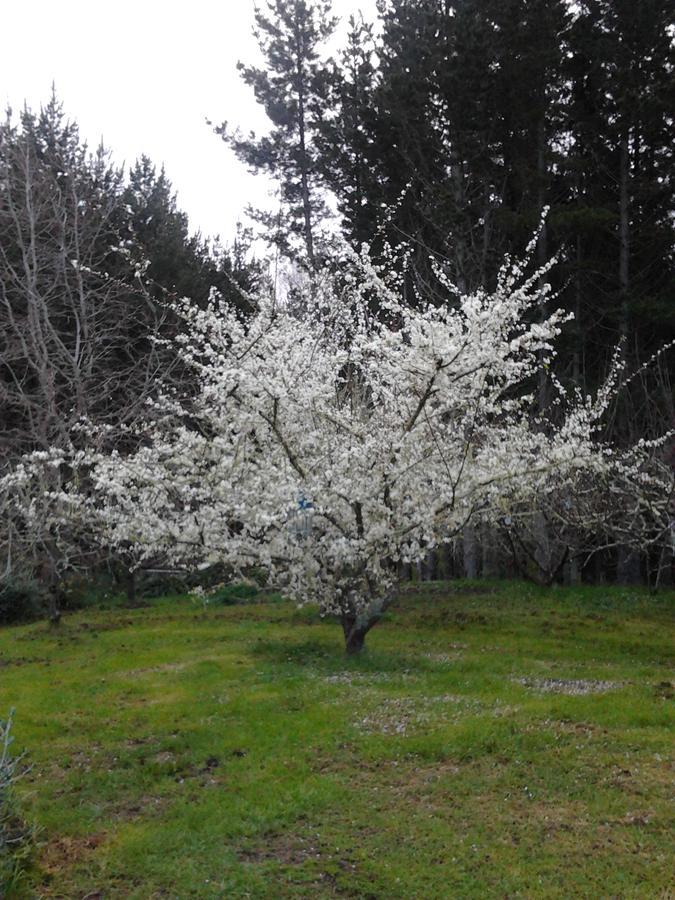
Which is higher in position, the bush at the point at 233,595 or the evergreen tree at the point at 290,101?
the evergreen tree at the point at 290,101

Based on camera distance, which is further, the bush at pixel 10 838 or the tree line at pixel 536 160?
the tree line at pixel 536 160

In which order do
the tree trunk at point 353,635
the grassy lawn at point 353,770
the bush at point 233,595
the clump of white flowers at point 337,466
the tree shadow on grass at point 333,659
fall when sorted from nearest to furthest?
1. the grassy lawn at point 353,770
2. the clump of white flowers at point 337,466
3. the tree shadow on grass at point 333,659
4. the tree trunk at point 353,635
5. the bush at point 233,595

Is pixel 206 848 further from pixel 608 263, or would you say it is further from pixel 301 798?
pixel 608 263

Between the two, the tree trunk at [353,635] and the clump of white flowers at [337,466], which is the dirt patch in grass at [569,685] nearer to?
the clump of white flowers at [337,466]

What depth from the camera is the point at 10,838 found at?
4.60 m

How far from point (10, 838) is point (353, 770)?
8.14 ft

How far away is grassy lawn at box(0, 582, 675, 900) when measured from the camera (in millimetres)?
4652

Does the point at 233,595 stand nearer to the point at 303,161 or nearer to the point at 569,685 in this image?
the point at 569,685

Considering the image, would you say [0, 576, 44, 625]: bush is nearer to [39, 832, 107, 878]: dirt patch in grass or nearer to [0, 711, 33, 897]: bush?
[39, 832, 107, 878]: dirt patch in grass

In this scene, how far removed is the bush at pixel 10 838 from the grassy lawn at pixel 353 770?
13cm

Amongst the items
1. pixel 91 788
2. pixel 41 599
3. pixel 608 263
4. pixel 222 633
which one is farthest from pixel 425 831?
pixel 608 263

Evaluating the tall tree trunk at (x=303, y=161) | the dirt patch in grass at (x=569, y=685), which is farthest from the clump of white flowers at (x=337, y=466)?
the tall tree trunk at (x=303, y=161)

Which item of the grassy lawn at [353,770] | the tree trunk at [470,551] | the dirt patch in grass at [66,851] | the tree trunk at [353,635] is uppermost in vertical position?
the tree trunk at [470,551]

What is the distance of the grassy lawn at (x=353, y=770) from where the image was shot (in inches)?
183
